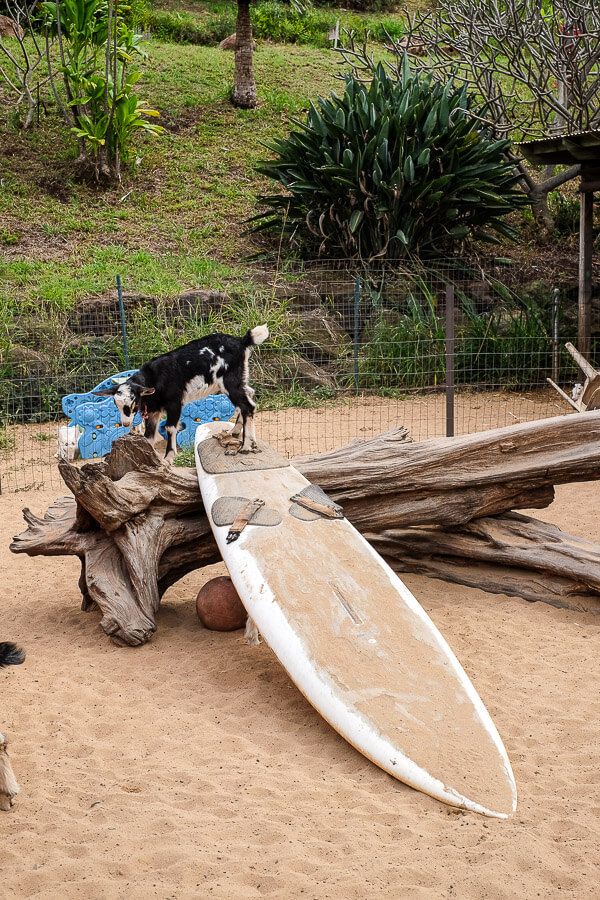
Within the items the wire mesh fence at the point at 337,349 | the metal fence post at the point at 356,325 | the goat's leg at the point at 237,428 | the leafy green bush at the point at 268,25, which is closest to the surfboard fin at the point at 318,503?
the goat's leg at the point at 237,428

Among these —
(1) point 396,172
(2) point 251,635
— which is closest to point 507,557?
(2) point 251,635

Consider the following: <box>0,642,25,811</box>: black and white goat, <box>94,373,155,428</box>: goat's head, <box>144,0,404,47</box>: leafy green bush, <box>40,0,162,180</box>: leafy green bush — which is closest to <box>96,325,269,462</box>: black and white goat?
<box>94,373,155,428</box>: goat's head

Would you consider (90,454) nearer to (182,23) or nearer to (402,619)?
(402,619)

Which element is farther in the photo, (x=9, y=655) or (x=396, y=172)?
(x=396, y=172)

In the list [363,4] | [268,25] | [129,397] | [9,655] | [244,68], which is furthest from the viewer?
[363,4]

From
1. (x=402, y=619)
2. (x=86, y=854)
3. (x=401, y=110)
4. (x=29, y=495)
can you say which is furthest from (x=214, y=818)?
(x=401, y=110)

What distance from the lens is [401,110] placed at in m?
13.0

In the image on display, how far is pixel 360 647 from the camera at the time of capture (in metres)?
4.16

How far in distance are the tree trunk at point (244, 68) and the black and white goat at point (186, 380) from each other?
1320 centimetres

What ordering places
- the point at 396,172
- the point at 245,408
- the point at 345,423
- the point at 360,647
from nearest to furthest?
the point at 360,647
the point at 245,408
the point at 345,423
the point at 396,172

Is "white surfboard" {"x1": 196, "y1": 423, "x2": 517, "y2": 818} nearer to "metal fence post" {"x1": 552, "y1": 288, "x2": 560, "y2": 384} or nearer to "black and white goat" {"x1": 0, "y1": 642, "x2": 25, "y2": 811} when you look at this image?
"black and white goat" {"x1": 0, "y1": 642, "x2": 25, "y2": 811}

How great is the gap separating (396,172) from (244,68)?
8.19 metres

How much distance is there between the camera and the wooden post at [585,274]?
11133mm

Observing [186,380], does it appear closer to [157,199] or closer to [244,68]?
[157,199]
